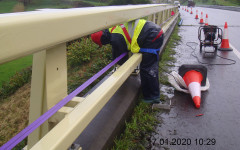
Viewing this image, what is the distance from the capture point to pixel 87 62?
6.61 meters

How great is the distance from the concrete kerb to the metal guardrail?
318 mm

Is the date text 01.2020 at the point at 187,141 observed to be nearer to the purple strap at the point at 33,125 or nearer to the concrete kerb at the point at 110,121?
the concrete kerb at the point at 110,121

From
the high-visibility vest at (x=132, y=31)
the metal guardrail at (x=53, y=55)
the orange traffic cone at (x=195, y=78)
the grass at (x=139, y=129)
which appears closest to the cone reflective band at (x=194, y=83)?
the orange traffic cone at (x=195, y=78)

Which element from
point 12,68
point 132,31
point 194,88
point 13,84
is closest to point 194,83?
point 194,88

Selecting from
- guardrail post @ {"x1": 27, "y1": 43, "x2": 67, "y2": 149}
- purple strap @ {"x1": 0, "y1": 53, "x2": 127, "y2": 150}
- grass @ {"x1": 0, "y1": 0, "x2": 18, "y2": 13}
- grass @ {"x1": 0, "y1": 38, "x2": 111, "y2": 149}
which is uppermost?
grass @ {"x1": 0, "y1": 0, "x2": 18, "y2": 13}

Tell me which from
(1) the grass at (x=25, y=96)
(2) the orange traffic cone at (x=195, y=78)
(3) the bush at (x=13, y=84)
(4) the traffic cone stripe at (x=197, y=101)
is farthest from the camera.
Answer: (3) the bush at (x=13, y=84)

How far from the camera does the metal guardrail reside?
2.99 ft

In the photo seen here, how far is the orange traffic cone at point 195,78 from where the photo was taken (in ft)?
11.4

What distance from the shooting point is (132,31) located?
309cm

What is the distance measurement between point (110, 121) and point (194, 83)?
1.67m

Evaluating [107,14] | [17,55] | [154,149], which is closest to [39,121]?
[17,55]

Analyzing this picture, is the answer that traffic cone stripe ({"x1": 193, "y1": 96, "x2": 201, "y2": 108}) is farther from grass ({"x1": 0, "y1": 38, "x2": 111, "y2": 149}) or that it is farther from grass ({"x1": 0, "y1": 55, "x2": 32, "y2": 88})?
grass ({"x1": 0, "y1": 55, "x2": 32, "y2": 88})

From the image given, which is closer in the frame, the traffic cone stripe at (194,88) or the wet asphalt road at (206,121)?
the wet asphalt road at (206,121)

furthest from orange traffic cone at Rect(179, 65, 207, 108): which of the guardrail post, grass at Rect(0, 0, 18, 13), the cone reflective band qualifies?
grass at Rect(0, 0, 18, 13)
